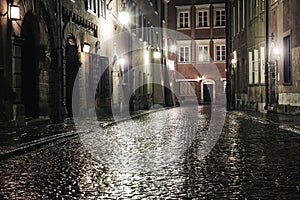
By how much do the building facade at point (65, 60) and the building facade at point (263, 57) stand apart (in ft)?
24.3

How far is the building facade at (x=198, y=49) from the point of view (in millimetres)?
65875

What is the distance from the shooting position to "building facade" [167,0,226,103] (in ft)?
216

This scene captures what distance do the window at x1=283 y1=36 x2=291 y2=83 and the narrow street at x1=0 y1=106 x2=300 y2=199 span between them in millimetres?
13093

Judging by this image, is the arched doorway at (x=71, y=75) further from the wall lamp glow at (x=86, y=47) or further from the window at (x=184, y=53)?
the window at (x=184, y=53)

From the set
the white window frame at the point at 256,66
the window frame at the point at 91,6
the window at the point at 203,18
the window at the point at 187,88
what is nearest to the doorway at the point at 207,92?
the window at the point at 187,88

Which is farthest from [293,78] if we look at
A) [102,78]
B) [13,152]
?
[13,152]

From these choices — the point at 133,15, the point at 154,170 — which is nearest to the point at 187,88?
the point at 133,15

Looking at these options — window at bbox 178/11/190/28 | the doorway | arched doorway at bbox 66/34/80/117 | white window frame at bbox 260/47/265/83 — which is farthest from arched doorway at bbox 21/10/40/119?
window at bbox 178/11/190/28

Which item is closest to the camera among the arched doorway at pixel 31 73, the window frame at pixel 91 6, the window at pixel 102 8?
the arched doorway at pixel 31 73

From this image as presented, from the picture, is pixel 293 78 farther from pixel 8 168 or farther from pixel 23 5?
pixel 8 168

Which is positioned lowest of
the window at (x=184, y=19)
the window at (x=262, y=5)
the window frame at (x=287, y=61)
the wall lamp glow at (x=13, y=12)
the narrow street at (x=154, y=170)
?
the narrow street at (x=154, y=170)

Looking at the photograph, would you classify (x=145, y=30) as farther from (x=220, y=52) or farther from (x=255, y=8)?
(x=220, y=52)

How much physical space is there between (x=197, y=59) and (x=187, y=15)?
5160 millimetres

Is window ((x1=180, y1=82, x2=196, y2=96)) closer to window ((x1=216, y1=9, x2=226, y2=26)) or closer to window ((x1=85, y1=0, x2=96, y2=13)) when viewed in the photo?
window ((x1=216, y1=9, x2=226, y2=26))
